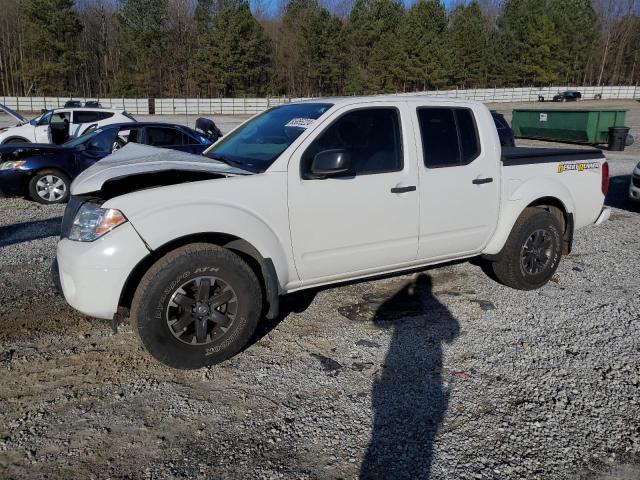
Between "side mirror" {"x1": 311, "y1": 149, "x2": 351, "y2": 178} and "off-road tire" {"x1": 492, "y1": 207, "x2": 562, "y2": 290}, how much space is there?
2122 mm

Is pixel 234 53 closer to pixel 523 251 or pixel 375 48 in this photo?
pixel 375 48

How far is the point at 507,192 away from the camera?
488cm

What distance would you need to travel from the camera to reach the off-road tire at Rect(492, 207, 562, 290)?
5.02 m

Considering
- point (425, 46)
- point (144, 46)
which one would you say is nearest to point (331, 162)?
point (144, 46)

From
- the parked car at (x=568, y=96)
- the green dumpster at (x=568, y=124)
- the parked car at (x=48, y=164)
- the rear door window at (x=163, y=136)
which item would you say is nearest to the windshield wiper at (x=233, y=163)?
the parked car at (x=48, y=164)

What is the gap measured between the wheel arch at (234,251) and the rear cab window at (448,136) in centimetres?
159

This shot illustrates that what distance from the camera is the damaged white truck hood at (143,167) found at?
353 cm

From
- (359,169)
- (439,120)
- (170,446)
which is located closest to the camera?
(170,446)

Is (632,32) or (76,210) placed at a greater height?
(632,32)

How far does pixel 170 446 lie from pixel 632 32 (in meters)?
104

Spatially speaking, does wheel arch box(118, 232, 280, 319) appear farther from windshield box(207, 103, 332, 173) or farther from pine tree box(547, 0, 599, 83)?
pine tree box(547, 0, 599, 83)

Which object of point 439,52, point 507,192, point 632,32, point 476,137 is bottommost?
point 507,192

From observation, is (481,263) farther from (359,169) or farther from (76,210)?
(76,210)

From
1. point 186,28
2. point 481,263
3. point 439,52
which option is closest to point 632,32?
point 439,52
